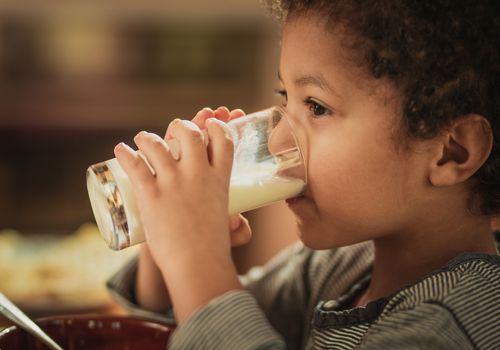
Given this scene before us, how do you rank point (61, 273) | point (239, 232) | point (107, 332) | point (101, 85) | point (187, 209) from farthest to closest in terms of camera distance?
point (101, 85) → point (61, 273) → point (239, 232) → point (107, 332) → point (187, 209)

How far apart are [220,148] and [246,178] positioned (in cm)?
6

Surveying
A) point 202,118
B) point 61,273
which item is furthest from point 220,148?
point 61,273

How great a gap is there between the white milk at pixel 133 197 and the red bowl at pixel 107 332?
0.10 meters

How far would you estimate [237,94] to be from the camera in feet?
7.99

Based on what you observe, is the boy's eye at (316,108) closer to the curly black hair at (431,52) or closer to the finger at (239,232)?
the curly black hair at (431,52)

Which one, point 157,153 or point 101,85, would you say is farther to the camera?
point 101,85

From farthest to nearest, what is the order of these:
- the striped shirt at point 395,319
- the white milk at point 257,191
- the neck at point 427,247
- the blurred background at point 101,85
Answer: the blurred background at point 101,85 → the neck at point 427,247 → the white milk at point 257,191 → the striped shirt at point 395,319

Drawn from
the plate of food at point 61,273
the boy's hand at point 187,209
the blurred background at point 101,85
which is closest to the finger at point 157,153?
the boy's hand at point 187,209

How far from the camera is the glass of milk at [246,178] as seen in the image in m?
0.77

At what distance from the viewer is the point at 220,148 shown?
2.49 feet

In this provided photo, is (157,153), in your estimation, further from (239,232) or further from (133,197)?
(239,232)

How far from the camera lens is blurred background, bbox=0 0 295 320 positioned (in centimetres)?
233

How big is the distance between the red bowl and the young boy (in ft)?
0.24

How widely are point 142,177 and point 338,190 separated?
0.84 feet
